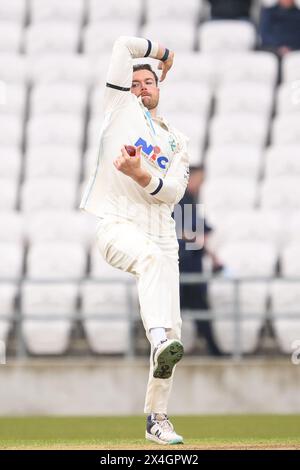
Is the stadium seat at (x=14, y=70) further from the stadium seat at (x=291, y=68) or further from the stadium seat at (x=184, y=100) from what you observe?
the stadium seat at (x=291, y=68)

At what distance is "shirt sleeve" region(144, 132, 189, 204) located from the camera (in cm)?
834

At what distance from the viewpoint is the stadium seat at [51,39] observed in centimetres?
1742

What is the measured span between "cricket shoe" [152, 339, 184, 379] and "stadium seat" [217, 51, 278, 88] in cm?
891

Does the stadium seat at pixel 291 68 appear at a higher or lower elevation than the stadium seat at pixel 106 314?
higher

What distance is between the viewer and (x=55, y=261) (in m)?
14.6

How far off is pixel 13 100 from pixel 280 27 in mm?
3055

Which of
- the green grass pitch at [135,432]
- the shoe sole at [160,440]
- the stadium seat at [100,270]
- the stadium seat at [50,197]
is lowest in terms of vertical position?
the green grass pitch at [135,432]

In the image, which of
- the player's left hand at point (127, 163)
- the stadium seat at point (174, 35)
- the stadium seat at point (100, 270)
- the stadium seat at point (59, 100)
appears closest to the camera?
→ the player's left hand at point (127, 163)

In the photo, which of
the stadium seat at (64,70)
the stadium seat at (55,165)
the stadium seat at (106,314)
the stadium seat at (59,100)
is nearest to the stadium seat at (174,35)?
the stadium seat at (64,70)

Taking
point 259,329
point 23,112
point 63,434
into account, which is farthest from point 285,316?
point 23,112

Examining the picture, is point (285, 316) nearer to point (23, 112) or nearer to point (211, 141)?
point (211, 141)

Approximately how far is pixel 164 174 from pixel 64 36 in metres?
9.17

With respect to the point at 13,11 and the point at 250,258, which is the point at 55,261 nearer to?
the point at 250,258

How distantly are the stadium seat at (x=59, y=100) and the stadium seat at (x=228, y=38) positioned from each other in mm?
1770
